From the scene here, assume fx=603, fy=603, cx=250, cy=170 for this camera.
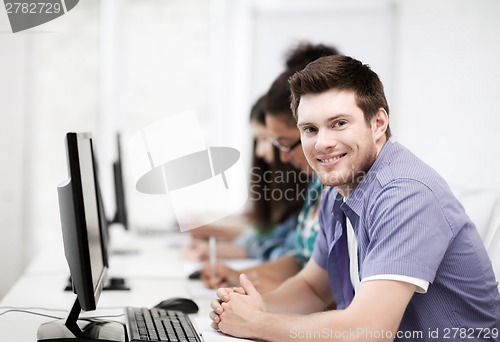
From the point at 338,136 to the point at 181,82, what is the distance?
7.97 feet

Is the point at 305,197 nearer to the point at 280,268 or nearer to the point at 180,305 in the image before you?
the point at 280,268

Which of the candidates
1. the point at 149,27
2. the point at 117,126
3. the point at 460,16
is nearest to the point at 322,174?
the point at 460,16

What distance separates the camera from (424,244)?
1.01m

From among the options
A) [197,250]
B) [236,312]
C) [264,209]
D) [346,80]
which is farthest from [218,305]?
[264,209]

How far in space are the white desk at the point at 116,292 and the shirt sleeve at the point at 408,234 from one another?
0.31 m

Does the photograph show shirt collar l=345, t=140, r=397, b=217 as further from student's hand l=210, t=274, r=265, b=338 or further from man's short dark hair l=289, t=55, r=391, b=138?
student's hand l=210, t=274, r=265, b=338

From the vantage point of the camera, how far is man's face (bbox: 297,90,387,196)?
3.72 feet

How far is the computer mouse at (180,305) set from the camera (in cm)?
141

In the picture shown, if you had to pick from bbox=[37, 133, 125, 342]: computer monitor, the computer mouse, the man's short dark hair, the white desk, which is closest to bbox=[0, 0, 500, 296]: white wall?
the white desk

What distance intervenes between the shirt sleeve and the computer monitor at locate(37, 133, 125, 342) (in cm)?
47

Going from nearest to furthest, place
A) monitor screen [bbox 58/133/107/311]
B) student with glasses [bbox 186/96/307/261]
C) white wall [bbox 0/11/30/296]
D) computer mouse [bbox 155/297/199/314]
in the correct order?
monitor screen [bbox 58/133/107/311] → computer mouse [bbox 155/297/199/314] → student with glasses [bbox 186/96/307/261] → white wall [bbox 0/11/30/296]

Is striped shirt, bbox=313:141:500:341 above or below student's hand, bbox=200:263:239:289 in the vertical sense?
above

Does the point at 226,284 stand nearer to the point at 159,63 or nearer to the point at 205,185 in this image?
the point at 205,185

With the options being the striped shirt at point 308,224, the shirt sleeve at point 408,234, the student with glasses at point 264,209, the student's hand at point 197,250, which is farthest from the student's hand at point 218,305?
the student's hand at point 197,250
